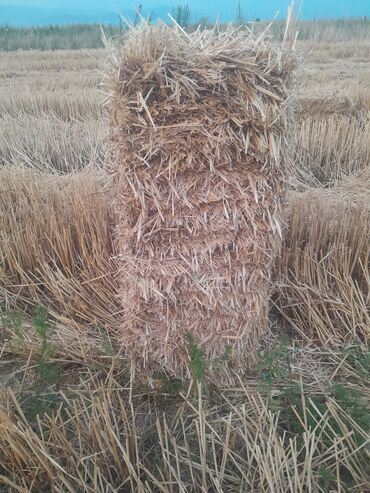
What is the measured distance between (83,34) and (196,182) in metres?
19.9

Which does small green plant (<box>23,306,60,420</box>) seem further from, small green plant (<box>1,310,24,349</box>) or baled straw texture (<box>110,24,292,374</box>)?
baled straw texture (<box>110,24,292,374</box>)

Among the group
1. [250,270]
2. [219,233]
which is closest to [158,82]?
[219,233]

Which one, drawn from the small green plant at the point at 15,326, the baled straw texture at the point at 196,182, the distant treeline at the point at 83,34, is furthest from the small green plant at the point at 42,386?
the distant treeline at the point at 83,34

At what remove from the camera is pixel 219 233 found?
1469 mm

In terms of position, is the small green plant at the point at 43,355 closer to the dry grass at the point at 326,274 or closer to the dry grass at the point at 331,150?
the dry grass at the point at 326,274

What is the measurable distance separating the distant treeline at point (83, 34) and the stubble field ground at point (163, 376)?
12.0 metres

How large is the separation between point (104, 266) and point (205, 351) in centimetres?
69

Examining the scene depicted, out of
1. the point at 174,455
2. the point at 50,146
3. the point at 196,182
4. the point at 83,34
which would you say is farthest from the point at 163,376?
the point at 83,34

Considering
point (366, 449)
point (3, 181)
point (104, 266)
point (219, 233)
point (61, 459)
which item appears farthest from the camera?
point (3, 181)

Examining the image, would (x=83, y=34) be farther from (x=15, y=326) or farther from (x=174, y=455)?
(x=174, y=455)

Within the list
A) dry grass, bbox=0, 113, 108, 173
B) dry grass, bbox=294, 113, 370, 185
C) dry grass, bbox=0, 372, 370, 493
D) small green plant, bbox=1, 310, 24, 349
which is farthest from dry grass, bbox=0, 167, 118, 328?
dry grass, bbox=294, 113, 370, 185

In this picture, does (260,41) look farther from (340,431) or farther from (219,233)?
(340,431)

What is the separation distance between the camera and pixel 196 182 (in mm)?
1396

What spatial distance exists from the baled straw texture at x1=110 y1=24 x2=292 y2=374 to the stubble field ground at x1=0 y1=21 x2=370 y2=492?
0.55ft
